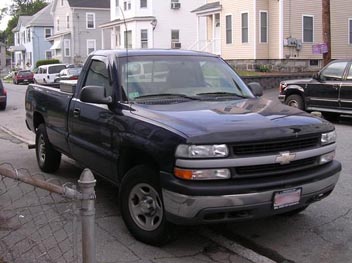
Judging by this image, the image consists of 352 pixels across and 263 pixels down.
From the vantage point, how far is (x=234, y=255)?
4.48 meters

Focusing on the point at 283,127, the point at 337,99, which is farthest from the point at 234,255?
the point at 337,99

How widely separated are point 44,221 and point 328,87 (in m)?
9.97

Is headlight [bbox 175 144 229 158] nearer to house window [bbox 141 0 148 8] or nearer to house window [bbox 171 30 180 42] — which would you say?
house window [bbox 141 0 148 8]

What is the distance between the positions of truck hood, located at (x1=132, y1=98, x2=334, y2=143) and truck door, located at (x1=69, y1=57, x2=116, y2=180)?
530mm

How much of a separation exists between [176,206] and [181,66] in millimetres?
2073

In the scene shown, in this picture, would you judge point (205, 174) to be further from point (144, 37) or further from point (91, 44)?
point (91, 44)

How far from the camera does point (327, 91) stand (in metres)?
13.5

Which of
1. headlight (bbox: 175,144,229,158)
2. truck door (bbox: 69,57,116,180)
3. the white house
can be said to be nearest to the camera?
headlight (bbox: 175,144,229,158)

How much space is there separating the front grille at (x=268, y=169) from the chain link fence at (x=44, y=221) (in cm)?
136

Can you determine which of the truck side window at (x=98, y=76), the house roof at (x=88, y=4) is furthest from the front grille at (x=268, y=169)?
the house roof at (x=88, y=4)

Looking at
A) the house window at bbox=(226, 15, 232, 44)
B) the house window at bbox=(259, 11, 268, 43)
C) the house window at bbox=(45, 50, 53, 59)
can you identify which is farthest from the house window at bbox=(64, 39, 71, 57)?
the house window at bbox=(259, 11, 268, 43)

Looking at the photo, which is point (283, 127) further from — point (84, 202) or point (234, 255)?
point (84, 202)

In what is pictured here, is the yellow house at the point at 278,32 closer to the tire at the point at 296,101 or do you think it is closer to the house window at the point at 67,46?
the tire at the point at 296,101

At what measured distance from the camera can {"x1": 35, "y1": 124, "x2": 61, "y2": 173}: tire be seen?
7422 mm
